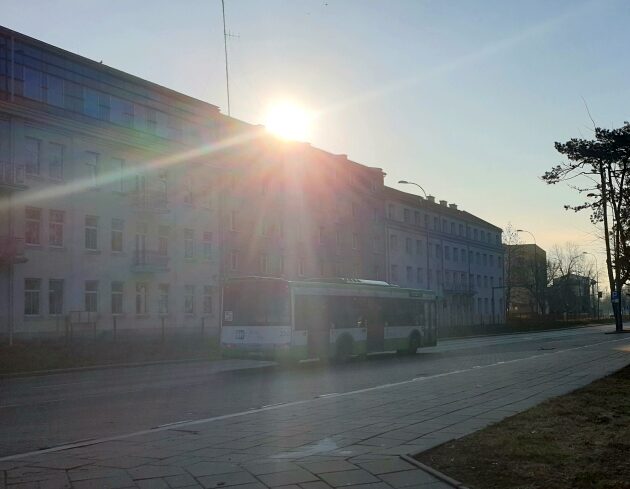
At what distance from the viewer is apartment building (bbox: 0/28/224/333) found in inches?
1393

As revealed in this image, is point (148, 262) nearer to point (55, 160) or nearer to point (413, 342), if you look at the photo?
point (55, 160)

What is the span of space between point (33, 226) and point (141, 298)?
29.6ft

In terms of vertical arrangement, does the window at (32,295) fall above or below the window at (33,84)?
below

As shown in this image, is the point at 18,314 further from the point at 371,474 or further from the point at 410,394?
the point at 371,474

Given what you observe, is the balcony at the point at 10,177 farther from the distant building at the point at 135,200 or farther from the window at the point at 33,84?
the window at the point at 33,84

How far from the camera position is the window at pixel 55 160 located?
37359mm

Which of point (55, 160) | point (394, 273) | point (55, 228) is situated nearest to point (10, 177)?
point (55, 160)

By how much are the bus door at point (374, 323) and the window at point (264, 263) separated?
91.0ft

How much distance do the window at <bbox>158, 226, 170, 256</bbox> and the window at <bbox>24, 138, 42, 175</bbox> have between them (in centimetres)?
1010

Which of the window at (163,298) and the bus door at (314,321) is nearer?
the bus door at (314,321)

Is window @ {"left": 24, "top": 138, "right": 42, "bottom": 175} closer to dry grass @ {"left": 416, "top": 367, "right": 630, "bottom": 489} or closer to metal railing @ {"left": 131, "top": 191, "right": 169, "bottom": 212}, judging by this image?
metal railing @ {"left": 131, "top": 191, "right": 169, "bottom": 212}

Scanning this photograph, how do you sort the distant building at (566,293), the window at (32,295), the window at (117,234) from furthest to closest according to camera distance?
the distant building at (566,293)
the window at (117,234)
the window at (32,295)

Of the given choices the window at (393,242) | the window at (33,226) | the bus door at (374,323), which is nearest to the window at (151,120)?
the window at (33,226)

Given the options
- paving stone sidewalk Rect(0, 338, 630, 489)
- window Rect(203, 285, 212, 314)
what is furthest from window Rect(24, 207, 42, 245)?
paving stone sidewalk Rect(0, 338, 630, 489)
